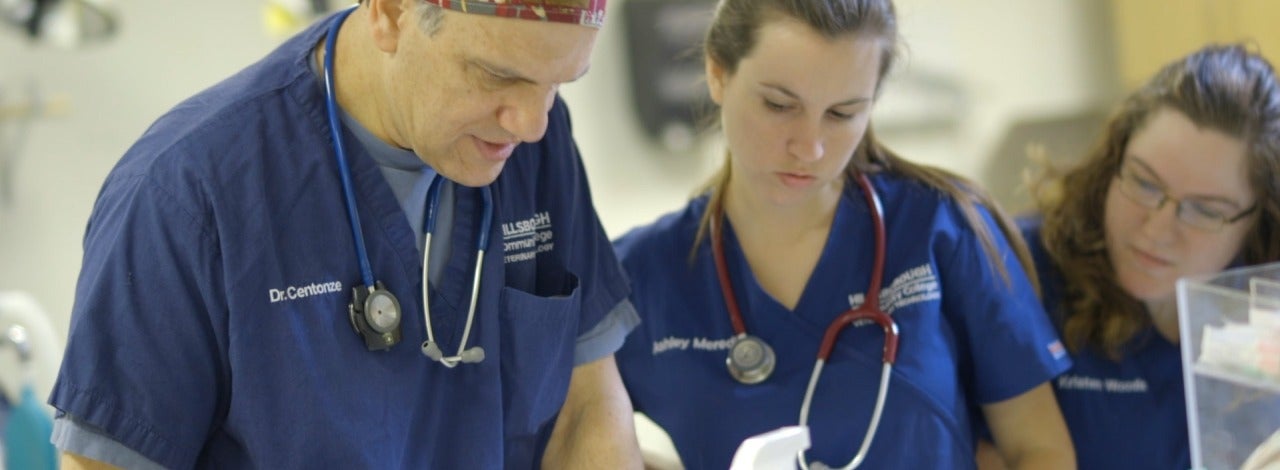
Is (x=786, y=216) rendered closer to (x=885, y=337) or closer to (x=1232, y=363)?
(x=885, y=337)

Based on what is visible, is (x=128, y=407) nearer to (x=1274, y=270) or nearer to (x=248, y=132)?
(x=248, y=132)

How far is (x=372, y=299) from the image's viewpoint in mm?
1342

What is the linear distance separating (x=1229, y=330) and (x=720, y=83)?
2.46 ft

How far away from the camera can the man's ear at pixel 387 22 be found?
1272 millimetres

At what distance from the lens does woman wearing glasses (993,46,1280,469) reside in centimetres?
195

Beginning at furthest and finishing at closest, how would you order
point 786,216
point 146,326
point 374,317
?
point 786,216 → point 374,317 → point 146,326

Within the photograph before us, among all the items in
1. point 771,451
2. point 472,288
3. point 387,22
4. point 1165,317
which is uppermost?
point 387,22

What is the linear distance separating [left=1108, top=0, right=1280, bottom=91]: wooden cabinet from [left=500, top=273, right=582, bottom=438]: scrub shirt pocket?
2.28 metres

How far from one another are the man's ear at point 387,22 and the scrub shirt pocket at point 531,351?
33 centimetres

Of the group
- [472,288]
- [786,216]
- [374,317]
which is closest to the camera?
[374,317]

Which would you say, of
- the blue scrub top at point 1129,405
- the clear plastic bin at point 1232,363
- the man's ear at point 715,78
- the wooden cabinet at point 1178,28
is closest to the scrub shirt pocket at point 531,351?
the man's ear at point 715,78

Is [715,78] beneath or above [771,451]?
above

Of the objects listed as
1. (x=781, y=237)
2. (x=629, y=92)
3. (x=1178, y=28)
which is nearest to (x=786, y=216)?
(x=781, y=237)

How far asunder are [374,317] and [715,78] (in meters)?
0.73
